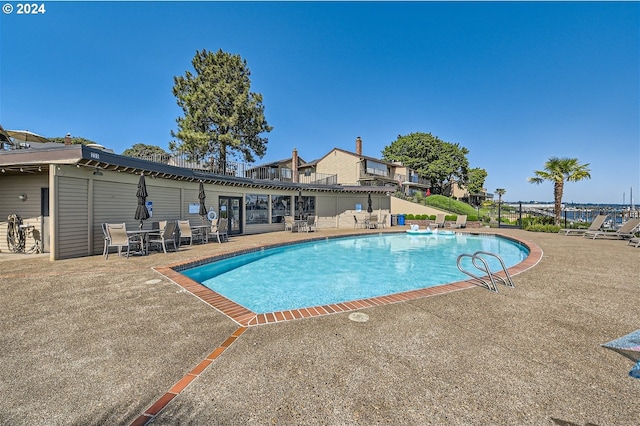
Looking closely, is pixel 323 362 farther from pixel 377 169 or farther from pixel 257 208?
pixel 377 169

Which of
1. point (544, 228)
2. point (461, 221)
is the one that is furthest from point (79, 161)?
point (544, 228)

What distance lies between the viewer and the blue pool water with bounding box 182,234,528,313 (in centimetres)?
602

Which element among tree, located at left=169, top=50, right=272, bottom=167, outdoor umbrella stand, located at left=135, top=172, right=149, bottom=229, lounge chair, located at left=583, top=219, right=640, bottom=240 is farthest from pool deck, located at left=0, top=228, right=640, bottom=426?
tree, located at left=169, top=50, right=272, bottom=167

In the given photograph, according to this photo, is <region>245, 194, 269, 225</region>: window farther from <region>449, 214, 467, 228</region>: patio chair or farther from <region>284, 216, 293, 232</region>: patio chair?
<region>449, 214, 467, 228</region>: patio chair

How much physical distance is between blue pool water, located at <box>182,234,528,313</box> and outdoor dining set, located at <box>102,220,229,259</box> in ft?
7.52

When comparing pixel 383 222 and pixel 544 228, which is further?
pixel 383 222

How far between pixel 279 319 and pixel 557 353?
297 centimetres

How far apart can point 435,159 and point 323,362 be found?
1747 inches

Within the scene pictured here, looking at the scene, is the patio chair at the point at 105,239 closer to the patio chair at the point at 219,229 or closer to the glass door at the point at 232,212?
the patio chair at the point at 219,229

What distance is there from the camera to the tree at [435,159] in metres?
40.8

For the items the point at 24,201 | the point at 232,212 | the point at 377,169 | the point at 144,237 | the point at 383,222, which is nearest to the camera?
the point at 24,201

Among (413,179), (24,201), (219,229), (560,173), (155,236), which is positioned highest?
(413,179)

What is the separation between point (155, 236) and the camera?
9805 mm

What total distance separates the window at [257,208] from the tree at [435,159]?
104 ft
